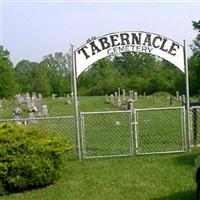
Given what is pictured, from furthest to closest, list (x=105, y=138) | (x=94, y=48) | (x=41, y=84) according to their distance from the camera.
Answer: (x=41, y=84) → (x=105, y=138) → (x=94, y=48)

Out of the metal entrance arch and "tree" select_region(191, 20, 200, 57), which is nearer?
the metal entrance arch

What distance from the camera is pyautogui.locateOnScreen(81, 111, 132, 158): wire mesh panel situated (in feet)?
38.4

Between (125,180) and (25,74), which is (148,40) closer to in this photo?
(125,180)

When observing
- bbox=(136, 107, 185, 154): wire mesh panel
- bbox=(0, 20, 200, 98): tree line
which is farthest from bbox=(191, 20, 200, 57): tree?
bbox=(136, 107, 185, 154): wire mesh panel

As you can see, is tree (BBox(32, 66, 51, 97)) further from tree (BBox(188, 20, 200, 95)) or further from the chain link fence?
the chain link fence

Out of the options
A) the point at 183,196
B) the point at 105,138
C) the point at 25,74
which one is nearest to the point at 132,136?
the point at 105,138

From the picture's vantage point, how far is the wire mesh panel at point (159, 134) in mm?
11885

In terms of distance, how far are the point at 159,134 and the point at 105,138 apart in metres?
1.94

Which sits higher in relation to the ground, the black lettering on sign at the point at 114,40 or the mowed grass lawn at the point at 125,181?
the black lettering on sign at the point at 114,40

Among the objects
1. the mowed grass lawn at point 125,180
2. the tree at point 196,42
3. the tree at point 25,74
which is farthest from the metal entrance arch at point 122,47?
the tree at point 25,74

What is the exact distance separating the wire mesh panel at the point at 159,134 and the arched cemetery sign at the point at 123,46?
1.52 meters

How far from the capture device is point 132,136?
11250mm

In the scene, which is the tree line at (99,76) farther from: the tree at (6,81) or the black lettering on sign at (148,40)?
the black lettering on sign at (148,40)

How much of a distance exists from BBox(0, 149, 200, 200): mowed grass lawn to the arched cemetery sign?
99.6 inches
